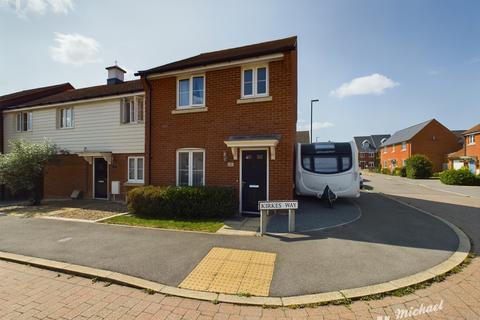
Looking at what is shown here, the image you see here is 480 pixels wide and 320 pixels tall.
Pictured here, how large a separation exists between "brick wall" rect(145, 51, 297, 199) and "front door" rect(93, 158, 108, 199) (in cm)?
417

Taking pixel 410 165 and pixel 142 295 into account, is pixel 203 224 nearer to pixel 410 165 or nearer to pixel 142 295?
pixel 142 295

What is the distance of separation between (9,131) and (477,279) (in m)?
22.0

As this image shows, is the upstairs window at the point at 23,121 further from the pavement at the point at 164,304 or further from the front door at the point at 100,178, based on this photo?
the pavement at the point at 164,304

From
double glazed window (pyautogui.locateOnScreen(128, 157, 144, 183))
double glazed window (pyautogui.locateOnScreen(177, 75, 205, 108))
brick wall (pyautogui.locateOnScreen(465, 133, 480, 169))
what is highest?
double glazed window (pyautogui.locateOnScreen(177, 75, 205, 108))

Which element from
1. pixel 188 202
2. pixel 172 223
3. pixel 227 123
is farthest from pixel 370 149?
pixel 172 223

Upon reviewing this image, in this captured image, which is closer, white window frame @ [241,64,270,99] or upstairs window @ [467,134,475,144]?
white window frame @ [241,64,270,99]

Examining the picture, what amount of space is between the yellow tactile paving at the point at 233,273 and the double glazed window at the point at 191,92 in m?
6.29

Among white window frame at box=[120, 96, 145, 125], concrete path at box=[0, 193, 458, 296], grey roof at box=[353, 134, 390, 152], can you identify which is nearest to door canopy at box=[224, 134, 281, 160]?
concrete path at box=[0, 193, 458, 296]

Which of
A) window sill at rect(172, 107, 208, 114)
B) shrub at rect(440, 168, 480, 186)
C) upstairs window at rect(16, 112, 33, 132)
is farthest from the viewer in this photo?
shrub at rect(440, 168, 480, 186)

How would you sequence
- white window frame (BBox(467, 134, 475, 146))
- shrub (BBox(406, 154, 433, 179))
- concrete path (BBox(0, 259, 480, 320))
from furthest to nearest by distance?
shrub (BBox(406, 154, 433, 179))
white window frame (BBox(467, 134, 475, 146))
concrete path (BBox(0, 259, 480, 320))

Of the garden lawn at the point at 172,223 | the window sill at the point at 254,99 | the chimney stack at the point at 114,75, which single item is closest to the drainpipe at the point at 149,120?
the garden lawn at the point at 172,223

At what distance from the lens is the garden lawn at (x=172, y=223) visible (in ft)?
23.7

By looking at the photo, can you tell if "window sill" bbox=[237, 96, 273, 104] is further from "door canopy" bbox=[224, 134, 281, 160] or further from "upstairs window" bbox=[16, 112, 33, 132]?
"upstairs window" bbox=[16, 112, 33, 132]

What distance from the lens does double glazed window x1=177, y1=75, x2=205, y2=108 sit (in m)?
9.75
